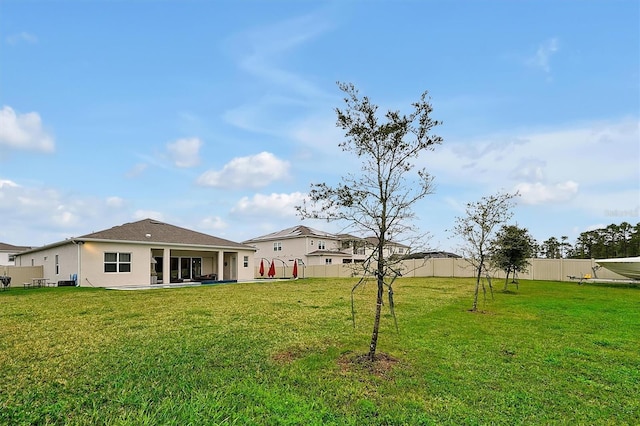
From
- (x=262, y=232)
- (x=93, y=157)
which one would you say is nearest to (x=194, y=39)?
(x=93, y=157)

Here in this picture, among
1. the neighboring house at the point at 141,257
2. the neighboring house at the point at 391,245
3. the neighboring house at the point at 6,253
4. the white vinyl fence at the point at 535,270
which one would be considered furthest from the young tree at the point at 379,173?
the neighboring house at the point at 6,253

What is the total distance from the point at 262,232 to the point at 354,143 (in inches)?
1646

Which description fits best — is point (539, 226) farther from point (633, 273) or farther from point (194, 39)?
point (194, 39)

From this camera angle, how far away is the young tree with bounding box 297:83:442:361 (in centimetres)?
568

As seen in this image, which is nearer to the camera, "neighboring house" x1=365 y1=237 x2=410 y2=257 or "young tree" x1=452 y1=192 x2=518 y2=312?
"neighboring house" x1=365 y1=237 x2=410 y2=257

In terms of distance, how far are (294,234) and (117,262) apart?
21.3 metres

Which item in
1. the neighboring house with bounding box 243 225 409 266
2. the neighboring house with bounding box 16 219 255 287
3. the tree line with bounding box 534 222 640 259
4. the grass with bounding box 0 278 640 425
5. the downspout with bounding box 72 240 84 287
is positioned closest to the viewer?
the grass with bounding box 0 278 640 425

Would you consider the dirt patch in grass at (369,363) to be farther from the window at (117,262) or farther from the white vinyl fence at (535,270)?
the window at (117,262)

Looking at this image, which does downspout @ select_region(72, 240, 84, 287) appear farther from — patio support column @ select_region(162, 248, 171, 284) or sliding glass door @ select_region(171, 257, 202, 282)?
sliding glass door @ select_region(171, 257, 202, 282)

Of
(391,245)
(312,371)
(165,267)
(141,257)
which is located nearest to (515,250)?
(391,245)

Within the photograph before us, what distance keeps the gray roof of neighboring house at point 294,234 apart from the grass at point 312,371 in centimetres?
3050

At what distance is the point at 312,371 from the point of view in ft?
16.9

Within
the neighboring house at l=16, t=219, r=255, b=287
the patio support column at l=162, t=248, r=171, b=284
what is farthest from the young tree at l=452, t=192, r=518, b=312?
the patio support column at l=162, t=248, r=171, b=284

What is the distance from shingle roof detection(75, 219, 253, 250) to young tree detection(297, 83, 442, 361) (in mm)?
19163
